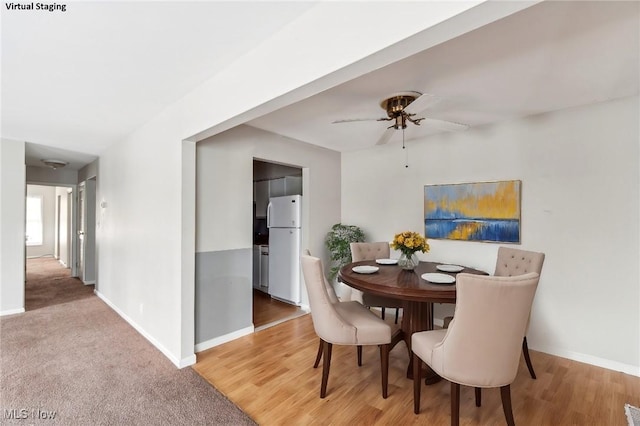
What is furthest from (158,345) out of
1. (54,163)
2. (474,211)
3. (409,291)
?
(54,163)

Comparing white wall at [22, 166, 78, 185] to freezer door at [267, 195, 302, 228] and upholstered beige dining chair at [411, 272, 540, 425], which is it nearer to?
freezer door at [267, 195, 302, 228]

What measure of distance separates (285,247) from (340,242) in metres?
0.84

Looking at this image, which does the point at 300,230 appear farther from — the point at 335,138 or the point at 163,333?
the point at 163,333

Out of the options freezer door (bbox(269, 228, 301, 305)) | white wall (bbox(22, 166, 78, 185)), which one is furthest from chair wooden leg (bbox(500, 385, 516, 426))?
white wall (bbox(22, 166, 78, 185))

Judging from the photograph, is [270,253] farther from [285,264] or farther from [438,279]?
[438,279]

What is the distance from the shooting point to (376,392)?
2170 mm

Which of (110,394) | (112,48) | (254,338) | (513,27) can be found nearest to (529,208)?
(513,27)

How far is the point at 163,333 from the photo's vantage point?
282 cm

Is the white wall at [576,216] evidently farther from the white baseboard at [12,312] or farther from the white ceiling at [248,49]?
the white baseboard at [12,312]

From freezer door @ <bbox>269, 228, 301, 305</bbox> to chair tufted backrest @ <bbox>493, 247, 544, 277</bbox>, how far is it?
8.08 ft

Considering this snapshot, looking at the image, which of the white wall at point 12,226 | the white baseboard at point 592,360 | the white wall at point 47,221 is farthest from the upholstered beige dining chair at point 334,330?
the white wall at point 47,221

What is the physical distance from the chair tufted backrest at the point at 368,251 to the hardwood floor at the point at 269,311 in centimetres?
125

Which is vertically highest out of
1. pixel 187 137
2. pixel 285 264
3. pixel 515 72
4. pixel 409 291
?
pixel 515 72

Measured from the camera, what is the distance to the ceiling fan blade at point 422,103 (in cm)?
202
